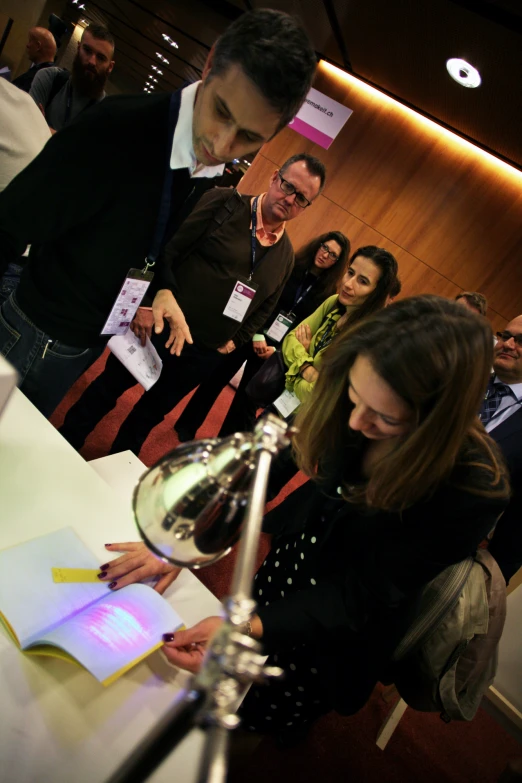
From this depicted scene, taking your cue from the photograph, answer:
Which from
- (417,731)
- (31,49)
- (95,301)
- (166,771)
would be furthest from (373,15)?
(417,731)

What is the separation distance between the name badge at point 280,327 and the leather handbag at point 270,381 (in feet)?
1.39

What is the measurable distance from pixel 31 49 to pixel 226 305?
9.28 ft

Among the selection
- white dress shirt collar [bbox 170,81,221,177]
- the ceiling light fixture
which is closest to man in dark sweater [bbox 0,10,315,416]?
white dress shirt collar [bbox 170,81,221,177]

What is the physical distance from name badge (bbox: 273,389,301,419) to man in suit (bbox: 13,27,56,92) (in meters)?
2.90

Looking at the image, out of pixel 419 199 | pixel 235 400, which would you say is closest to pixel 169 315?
pixel 235 400

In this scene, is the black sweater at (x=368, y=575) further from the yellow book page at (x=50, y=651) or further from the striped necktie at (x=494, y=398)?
the striped necktie at (x=494, y=398)

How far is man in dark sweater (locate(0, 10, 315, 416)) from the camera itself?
37.3 inches

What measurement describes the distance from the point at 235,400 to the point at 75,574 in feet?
8.38

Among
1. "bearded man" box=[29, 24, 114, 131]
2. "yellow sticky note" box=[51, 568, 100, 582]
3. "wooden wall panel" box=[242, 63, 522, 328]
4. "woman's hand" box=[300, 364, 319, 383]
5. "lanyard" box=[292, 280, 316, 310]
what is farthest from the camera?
"wooden wall panel" box=[242, 63, 522, 328]

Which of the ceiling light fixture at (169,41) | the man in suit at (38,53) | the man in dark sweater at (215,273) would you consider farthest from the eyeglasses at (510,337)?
the ceiling light fixture at (169,41)

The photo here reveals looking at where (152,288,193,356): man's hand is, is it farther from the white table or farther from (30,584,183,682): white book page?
(30,584,183,682): white book page

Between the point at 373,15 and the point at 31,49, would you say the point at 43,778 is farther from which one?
the point at 31,49

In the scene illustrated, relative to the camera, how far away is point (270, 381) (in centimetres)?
270

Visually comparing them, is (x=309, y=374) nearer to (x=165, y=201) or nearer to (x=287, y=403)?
(x=287, y=403)
